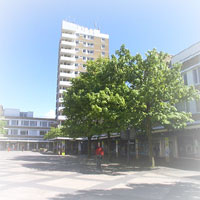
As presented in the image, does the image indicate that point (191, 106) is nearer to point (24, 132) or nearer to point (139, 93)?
point (139, 93)

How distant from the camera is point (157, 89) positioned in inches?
555

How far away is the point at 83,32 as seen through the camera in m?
70.8

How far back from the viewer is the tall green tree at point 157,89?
14305mm

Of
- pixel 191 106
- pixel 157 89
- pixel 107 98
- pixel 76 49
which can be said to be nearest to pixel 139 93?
pixel 157 89

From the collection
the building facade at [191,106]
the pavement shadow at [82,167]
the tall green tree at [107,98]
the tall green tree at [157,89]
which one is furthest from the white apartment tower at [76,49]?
the tall green tree at [157,89]

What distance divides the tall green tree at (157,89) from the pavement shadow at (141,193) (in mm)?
5942

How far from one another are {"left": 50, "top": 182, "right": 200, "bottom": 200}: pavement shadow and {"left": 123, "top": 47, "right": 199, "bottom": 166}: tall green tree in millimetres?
5942

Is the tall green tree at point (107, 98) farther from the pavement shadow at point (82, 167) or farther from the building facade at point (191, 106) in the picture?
the building facade at point (191, 106)

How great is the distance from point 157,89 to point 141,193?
760cm

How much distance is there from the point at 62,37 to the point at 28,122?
31.1 metres

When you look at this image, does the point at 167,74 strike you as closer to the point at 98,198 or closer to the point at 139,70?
the point at 139,70

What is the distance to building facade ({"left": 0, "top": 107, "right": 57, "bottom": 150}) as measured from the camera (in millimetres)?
71387

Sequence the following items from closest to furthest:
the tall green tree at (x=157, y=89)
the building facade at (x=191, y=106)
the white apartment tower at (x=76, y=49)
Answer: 1. the tall green tree at (x=157, y=89)
2. the building facade at (x=191, y=106)
3. the white apartment tower at (x=76, y=49)

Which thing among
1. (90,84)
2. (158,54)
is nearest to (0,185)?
(90,84)
